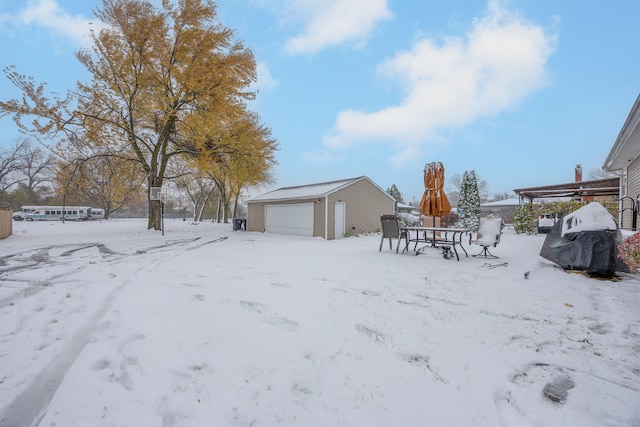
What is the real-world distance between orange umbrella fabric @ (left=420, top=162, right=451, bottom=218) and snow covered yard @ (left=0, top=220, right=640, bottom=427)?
10.5 feet

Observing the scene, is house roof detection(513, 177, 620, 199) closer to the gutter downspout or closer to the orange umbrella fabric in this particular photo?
the gutter downspout

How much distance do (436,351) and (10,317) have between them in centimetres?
396

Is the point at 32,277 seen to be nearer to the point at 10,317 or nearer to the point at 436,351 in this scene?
the point at 10,317

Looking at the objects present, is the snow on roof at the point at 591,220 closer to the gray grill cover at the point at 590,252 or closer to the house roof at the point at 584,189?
the gray grill cover at the point at 590,252

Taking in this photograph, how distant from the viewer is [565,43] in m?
9.22

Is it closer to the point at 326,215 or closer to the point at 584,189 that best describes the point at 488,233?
the point at 326,215

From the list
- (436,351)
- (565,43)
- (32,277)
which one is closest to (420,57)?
(565,43)

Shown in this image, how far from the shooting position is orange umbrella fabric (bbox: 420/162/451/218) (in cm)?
705

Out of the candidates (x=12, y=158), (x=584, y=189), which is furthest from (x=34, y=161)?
(x=584, y=189)

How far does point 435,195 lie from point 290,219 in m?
8.79

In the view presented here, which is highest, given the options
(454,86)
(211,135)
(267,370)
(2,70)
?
(454,86)

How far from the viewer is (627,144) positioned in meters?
6.75

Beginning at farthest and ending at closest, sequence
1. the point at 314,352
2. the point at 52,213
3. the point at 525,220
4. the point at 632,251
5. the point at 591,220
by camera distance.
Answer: the point at 52,213 → the point at 525,220 → the point at 591,220 → the point at 632,251 → the point at 314,352

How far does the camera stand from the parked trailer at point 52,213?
29891 mm
